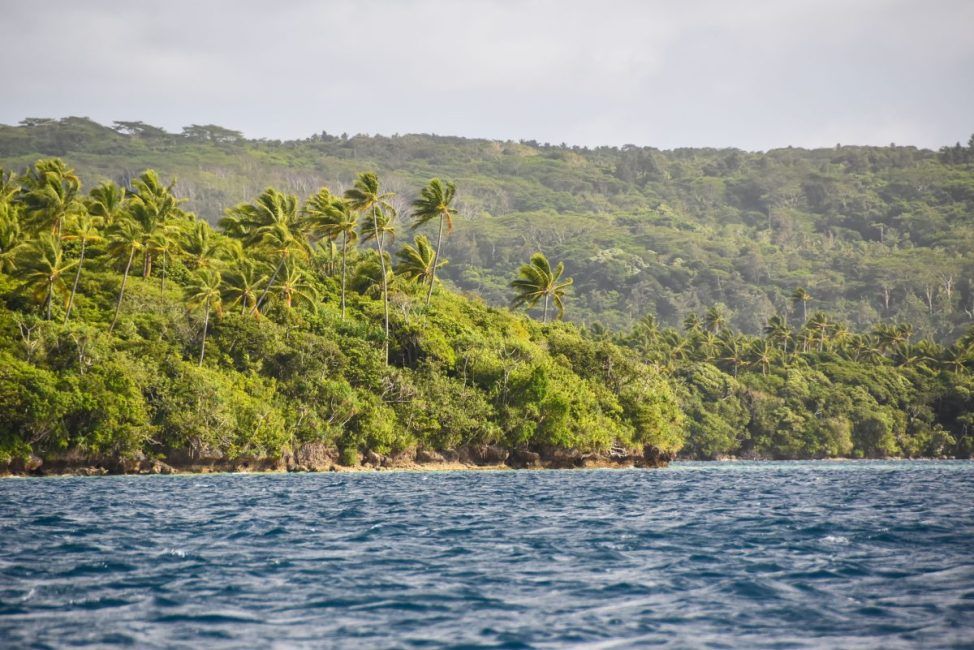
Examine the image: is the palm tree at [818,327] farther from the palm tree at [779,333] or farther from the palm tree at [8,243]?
the palm tree at [8,243]

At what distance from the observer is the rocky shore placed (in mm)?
65562

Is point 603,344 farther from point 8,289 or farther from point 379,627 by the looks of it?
point 379,627

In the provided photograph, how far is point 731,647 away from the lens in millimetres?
14438

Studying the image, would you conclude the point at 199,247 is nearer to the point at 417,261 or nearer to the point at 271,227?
the point at 271,227

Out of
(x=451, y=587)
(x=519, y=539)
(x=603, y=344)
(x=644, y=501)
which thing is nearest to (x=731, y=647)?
(x=451, y=587)

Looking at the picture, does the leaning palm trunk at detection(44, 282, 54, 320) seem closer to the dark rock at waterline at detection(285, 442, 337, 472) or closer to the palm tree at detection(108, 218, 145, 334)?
the palm tree at detection(108, 218, 145, 334)

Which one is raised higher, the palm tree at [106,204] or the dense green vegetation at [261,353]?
the palm tree at [106,204]

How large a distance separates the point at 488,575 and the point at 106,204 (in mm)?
82144

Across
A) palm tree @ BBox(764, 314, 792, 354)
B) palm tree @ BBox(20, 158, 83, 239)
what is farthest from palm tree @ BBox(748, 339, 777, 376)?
palm tree @ BBox(20, 158, 83, 239)

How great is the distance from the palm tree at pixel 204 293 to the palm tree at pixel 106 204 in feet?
43.1

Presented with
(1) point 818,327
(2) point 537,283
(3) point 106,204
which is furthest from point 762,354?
(3) point 106,204

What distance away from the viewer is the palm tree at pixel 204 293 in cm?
7988

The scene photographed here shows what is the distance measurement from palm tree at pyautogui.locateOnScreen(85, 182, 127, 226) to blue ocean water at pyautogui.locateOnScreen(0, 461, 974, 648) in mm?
60187

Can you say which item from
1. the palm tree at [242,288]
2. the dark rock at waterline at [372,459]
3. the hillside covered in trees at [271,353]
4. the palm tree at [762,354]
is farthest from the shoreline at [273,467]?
the palm tree at [762,354]
